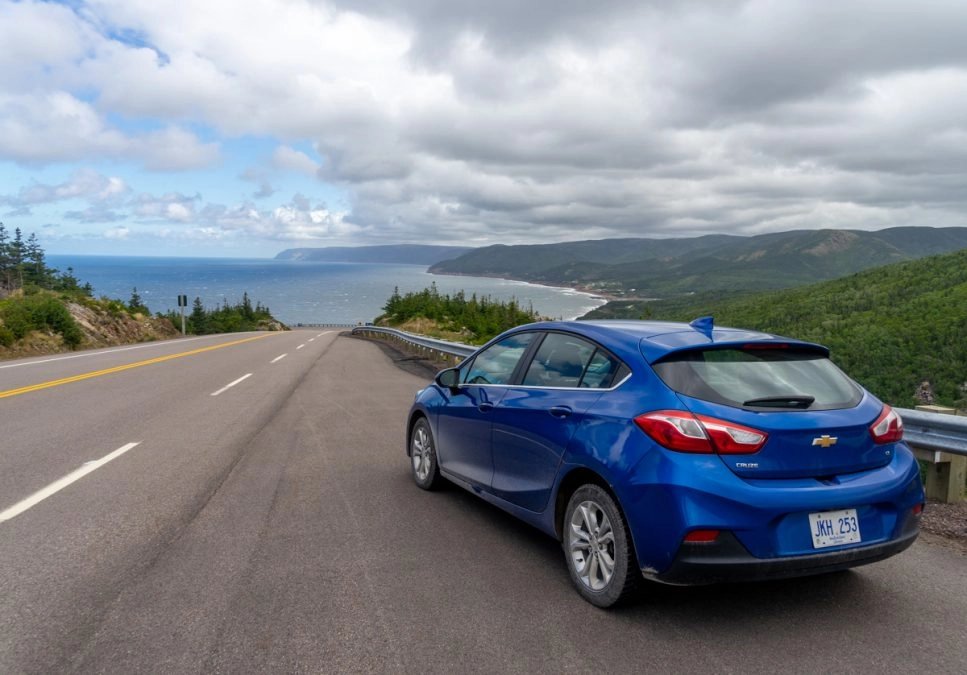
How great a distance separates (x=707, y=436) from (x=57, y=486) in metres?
5.53

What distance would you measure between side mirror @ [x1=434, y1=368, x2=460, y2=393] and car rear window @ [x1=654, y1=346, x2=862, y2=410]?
7.52 ft

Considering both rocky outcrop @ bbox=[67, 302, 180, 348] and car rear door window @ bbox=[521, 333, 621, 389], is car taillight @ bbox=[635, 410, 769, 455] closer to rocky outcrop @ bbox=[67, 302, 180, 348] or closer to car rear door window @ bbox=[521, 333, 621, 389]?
car rear door window @ bbox=[521, 333, 621, 389]

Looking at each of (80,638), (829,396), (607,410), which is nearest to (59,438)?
(80,638)

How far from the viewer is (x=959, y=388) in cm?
2078

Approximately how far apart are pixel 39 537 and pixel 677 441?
430cm

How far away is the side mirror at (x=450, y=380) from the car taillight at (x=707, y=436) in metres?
2.51

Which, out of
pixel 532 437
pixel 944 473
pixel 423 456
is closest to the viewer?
pixel 532 437

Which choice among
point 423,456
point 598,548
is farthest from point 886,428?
point 423,456

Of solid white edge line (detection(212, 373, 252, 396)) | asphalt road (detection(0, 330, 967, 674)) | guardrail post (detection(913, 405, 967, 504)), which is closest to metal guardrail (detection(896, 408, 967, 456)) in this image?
guardrail post (detection(913, 405, 967, 504))

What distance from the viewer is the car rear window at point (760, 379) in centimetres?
366

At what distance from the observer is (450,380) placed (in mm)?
5844

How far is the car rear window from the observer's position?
3.66 meters

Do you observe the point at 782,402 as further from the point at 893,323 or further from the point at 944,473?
the point at 893,323

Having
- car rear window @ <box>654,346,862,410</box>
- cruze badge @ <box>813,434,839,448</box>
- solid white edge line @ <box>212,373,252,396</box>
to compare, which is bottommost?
solid white edge line @ <box>212,373,252,396</box>
